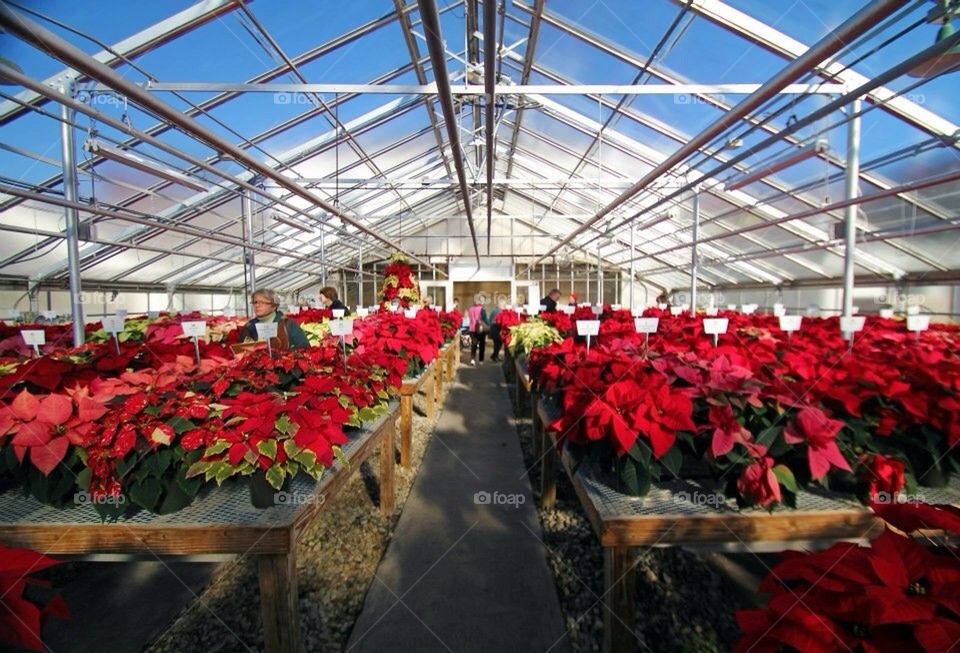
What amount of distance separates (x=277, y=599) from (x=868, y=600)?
1189 mm

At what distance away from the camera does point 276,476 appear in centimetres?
114

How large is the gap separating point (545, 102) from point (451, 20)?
199cm

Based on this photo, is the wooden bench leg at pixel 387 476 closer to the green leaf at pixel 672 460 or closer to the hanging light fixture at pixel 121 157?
the green leaf at pixel 672 460

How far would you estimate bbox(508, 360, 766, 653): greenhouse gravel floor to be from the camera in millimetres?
1540

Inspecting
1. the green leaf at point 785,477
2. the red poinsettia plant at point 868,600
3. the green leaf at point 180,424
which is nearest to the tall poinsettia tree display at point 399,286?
the green leaf at point 180,424

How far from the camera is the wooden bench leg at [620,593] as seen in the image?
1152 mm

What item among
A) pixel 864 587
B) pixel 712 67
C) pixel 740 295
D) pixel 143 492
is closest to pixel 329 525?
pixel 143 492

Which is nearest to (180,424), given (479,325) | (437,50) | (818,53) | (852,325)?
(437,50)

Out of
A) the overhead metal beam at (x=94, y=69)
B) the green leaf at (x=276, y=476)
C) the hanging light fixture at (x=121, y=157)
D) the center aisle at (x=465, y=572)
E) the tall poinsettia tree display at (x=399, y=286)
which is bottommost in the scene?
the center aisle at (x=465, y=572)

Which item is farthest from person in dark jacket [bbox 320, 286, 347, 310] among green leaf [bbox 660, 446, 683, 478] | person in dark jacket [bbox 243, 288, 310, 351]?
green leaf [bbox 660, 446, 683, 478]

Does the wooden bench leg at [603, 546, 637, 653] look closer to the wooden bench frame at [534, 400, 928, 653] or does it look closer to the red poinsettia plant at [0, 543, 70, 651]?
the wooden bench frame at [534, 400, 928, 653]

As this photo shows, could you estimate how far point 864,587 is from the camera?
58 centimetres

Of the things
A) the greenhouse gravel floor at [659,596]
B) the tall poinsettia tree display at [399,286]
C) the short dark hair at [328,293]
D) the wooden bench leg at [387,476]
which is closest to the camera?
the greenhouse gravel floor at [659,596]

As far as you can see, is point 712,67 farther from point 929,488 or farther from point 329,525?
point 329,525
